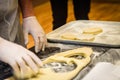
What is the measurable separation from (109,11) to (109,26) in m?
2.33

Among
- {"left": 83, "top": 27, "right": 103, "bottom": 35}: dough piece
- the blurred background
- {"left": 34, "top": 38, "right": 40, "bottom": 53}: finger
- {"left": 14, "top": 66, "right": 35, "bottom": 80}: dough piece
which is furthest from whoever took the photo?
the blurred background

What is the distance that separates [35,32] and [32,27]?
2 centimetres

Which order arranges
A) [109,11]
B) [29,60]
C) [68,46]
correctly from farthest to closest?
[109,11]
[68,46]
[29,60]

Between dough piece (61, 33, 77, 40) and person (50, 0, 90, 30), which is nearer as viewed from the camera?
dough piece (61, 33, 77, 40)

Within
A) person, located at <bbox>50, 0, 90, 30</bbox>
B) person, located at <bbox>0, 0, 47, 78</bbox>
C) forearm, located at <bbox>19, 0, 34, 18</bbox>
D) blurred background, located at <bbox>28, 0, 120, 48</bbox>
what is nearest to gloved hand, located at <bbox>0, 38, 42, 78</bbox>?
person, located at <bbox>0, 0, 47, 78</bbox>

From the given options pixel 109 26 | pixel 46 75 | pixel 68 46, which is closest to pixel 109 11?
pixel 109 26

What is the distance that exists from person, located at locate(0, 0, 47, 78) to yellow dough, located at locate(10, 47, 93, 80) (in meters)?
0.03

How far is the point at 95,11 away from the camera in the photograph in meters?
3.49

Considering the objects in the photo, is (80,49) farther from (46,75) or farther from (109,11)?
(109,11)

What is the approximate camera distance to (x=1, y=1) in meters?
0.83

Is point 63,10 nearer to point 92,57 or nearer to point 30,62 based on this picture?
point 92,57

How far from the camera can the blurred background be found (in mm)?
3029

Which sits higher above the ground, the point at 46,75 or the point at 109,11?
the point at 46,75

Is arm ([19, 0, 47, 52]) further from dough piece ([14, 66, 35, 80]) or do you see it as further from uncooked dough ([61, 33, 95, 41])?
dough piece ([14, 66, 35, 80])
